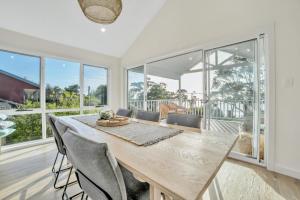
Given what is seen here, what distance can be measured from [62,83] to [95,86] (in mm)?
903

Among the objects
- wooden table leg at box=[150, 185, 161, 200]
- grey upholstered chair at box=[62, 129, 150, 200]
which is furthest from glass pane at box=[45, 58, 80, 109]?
wooden table leg at box=[150, 185, 161, 200]

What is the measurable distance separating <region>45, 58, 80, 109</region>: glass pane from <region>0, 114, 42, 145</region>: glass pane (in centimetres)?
40

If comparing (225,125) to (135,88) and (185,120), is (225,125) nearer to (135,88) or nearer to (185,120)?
(185,120)

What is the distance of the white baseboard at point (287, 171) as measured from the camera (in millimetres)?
1940

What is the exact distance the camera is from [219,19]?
2604mm

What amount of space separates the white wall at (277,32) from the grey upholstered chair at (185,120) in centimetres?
123

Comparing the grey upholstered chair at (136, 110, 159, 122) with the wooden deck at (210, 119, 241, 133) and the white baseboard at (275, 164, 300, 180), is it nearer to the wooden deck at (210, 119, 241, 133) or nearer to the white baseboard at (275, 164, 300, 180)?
the wooden deck at (210, 119, 241, 133)

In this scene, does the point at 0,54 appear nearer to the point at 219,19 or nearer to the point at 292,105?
the point at 219,19

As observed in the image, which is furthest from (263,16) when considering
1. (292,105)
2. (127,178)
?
(127,178)

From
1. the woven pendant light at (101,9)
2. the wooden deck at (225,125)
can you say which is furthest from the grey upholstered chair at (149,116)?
the woven pendant light at (101,9)

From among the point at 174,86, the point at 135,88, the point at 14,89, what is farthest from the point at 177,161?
the point at 174,86

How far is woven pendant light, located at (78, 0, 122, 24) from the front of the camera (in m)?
1.65

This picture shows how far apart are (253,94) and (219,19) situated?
1.41m

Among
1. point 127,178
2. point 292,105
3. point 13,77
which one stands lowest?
point 127,178
